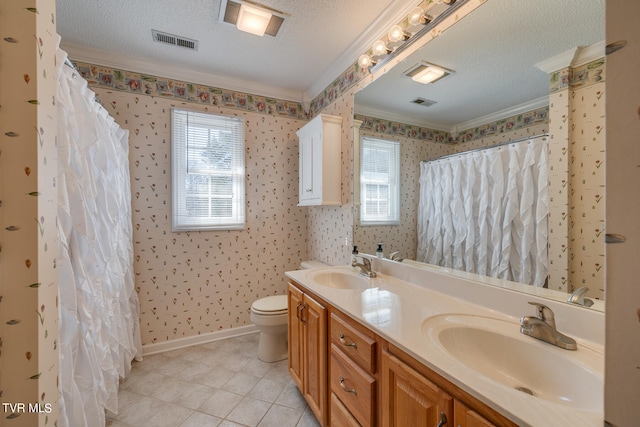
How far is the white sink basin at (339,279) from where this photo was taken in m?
1.81

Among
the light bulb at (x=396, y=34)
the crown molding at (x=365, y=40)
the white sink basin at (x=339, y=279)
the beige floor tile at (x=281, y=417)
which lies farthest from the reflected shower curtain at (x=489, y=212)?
the beige floor tile at (x=281, y=417)

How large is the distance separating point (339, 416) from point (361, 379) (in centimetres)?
34

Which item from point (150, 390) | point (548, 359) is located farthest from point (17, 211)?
point (150, 390)

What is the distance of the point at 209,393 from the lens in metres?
1.85

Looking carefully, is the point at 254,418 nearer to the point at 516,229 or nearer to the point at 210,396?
the point at 210,396

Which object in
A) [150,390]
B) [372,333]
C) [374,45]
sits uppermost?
[374,45]

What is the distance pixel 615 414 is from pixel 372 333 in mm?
694

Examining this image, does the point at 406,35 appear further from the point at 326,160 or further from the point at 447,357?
the point at 447,357

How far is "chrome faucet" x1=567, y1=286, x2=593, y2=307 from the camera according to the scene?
2.95 feet

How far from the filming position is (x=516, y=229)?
114 cm

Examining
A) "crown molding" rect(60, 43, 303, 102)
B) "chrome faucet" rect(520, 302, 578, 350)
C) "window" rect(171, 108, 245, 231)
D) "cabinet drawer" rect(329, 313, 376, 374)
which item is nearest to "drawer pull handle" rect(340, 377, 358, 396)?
"cabinet drawer" rect(329, 313, 376, 374)

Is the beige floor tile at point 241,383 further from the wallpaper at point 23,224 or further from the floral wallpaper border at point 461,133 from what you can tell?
the floral wallpaper border at point 461,133

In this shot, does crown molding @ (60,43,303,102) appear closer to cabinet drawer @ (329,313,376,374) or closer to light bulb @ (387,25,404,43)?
light bulb @ (387,25,404,43)

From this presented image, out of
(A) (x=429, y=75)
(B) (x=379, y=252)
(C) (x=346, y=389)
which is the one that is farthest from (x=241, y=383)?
(A) (x=429, y=75)
